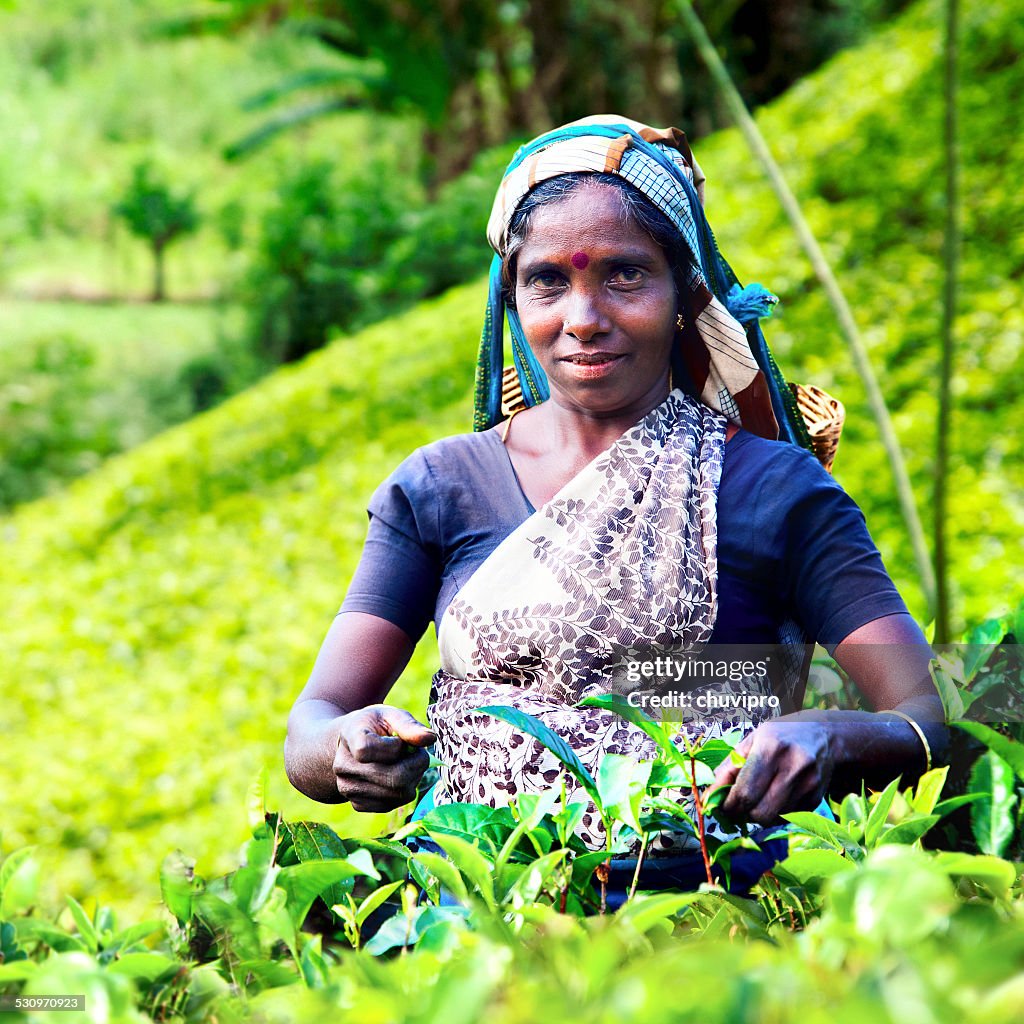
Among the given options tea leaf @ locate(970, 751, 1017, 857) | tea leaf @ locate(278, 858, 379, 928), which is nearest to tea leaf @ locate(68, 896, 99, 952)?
tea leaf @ locate(278, 858, 379, 928)

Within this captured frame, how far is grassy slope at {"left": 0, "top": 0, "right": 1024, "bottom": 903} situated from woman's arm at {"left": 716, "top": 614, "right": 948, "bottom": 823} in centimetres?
271

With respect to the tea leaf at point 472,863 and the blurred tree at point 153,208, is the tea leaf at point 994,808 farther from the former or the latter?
the blurred tree at point 153,208

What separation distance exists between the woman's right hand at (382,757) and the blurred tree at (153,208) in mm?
16202

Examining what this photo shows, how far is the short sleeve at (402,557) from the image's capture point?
1.62m

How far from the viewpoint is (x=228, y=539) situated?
6.87m

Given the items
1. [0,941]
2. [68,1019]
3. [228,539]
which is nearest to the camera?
[68,1019]

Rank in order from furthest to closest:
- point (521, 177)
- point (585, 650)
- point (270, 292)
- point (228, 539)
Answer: point (270, 292)
point (228, 539)
point (521, 177)
point (585, 650)

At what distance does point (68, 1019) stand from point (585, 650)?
2.69 feet

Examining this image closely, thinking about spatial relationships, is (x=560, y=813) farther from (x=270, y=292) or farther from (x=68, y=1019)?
(x=270, y=292)

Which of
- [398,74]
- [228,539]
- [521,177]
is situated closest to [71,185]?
[398,74]

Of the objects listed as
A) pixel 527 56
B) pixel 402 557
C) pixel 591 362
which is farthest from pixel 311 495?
pixel 527 56

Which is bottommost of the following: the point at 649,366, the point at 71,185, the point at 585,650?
the point at 585,650

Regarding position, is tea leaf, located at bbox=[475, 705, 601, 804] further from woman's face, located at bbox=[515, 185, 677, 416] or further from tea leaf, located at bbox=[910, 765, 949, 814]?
woman's face, located at bbox=[515, 185, 677, 416]

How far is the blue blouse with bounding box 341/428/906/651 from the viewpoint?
1508 mm
